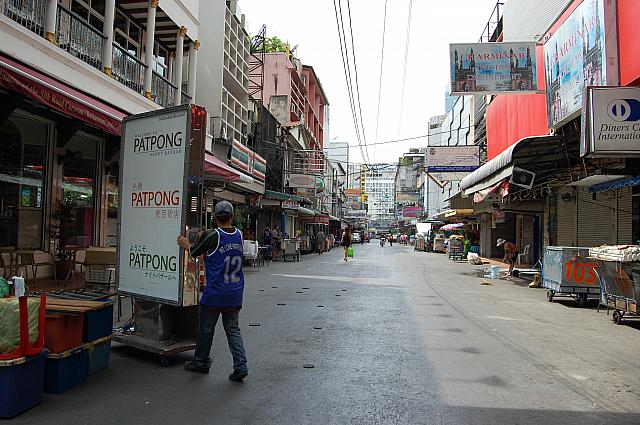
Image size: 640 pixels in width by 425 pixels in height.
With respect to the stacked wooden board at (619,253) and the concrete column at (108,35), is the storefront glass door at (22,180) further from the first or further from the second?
the stacked wooden board at (619,253)

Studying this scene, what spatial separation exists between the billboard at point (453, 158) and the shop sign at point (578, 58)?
14.8 m

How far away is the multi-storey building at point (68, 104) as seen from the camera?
9.57 metres

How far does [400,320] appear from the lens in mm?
9367

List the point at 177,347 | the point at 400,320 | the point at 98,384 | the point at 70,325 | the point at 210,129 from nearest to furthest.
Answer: the point at 70,325
the point at 98,384
the point at 177,347
the point at 400,320
the point at 210,129

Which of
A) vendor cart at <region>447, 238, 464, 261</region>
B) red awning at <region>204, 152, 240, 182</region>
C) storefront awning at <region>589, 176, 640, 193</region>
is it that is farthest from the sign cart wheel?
vendor cart at <region>447, 238, 464, 261</region>

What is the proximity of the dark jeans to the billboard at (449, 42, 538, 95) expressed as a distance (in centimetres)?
1214

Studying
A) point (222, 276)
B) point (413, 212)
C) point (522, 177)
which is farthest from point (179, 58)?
point (413, 212)

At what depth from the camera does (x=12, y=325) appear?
4.25 m

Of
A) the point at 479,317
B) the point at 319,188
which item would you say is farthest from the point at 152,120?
the point at 319,188

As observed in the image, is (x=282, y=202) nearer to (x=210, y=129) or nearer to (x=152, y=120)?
(x=210, y=129)

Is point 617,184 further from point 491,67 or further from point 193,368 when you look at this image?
point 193,368

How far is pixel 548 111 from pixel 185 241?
43.0 ft

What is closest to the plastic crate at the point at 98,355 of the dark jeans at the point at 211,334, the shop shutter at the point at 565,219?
the dark jeans at the point at 211,334

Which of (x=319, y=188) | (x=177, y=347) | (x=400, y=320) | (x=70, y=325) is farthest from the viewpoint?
(x=319, y=188)
